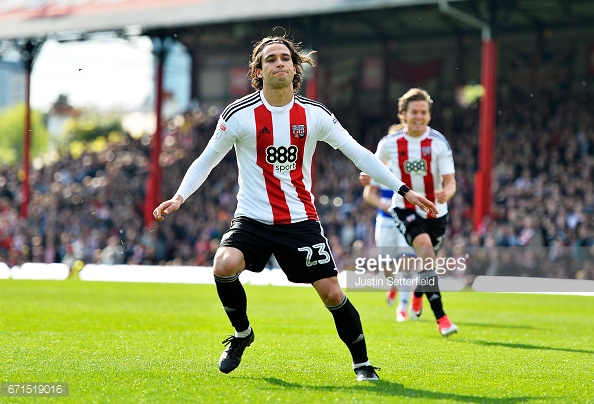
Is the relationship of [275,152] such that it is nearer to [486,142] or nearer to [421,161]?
[421,161]

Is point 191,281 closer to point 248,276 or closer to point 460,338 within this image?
point 248,276

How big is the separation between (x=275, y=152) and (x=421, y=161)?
169 inches

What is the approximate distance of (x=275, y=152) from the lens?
6.46 meters

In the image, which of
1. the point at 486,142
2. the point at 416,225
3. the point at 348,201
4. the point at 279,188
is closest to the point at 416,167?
the point at 416,225

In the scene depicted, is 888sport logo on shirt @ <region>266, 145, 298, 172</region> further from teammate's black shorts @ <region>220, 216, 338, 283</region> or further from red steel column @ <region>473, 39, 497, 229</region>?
red steel column @ <region>473, 39, 497, 229</region>

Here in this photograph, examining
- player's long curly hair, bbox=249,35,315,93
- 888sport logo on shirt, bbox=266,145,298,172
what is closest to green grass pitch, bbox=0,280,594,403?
888sport logo on shirt, bbox=266,145,298,172

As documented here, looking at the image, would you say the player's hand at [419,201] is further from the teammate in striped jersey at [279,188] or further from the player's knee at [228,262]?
the player's knee at [228,262]

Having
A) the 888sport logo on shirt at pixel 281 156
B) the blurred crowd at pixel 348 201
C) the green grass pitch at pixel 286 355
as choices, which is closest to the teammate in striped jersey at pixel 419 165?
the green grass pitch at pixel 286 355

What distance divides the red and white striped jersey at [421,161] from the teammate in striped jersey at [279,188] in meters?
3.99

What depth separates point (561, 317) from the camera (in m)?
13.1

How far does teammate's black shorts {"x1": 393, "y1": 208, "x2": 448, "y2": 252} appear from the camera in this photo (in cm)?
1033

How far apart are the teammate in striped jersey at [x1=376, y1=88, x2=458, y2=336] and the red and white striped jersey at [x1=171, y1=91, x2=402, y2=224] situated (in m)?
3.75

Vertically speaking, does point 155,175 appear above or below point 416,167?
below

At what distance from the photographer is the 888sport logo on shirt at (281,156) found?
6453 mm
